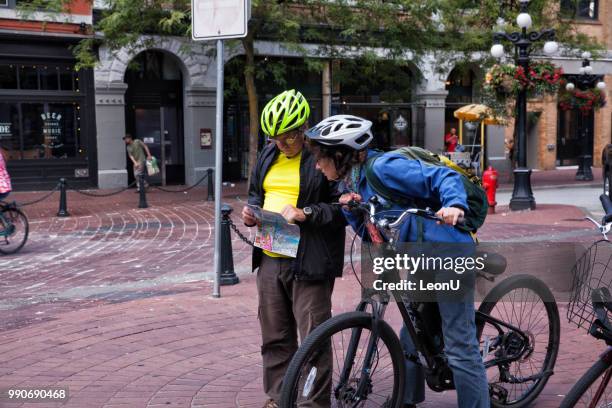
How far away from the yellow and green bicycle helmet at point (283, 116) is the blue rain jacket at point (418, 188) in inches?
20.6

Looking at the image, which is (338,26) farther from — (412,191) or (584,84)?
A: (412,191)

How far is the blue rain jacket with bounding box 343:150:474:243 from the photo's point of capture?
346 centimetres

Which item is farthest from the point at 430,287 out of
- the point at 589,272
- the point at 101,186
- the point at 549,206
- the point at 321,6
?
the point at 101,186

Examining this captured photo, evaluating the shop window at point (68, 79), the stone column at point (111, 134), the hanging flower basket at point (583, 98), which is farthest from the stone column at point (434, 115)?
the shop window at point (68, 79)

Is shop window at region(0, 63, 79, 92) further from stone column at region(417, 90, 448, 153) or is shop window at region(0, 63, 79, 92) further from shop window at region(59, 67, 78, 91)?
stone column at region(417, 90, 448, 153)

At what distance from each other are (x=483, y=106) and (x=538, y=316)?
20.4m

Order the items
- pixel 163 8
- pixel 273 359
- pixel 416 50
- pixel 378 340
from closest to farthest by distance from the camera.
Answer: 1. pixel 378 340
2. pixel 273 359
3. pixel 163 8
4. pixel 416 50

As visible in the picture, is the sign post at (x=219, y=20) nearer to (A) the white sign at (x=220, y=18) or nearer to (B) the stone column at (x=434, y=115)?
(A) the white sign at (x=220, y=18)

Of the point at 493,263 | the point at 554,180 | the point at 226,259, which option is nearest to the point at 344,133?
the point at 493,263

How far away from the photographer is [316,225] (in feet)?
13.2

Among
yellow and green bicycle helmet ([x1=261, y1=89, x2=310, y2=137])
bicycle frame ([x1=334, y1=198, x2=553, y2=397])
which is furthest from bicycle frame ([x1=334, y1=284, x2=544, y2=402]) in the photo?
yellow and green bicycle helmet ([x1=261, y1=89, x2=310, y2=137])

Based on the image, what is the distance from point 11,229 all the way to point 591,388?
9.77 meters

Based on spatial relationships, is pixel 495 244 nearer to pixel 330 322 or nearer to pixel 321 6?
pixel 330 322

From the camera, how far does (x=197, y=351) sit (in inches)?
230
